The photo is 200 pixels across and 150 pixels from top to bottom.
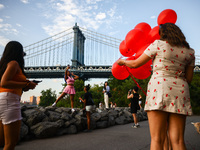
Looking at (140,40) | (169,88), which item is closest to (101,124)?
(140,40)

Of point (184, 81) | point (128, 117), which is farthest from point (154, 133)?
point (128, 117)

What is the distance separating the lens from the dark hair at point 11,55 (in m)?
1.71

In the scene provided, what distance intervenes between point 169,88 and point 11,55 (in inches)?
65.3

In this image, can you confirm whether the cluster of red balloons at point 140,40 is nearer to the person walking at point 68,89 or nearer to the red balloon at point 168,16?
the red balloon at point 168,16

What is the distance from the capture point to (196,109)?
19.2 meters

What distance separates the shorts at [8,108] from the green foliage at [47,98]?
2129 inches

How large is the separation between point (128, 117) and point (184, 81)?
790cm

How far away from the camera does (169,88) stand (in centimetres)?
152

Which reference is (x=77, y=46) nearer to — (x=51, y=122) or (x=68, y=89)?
(x=68, y=89)

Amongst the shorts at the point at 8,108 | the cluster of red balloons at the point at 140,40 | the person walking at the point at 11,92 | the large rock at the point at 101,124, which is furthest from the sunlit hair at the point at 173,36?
the large rock at the point at 101,124

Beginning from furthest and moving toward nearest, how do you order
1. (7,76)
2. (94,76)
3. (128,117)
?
(94,76) → (128,117) → (7,76)

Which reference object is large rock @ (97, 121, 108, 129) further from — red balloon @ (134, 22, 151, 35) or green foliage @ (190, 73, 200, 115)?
green foliage @ (190, 73, 200, 115)

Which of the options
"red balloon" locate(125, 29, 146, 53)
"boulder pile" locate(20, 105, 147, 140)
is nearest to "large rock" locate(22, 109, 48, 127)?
"boulder pile" locate(20, 105, 147, 140)

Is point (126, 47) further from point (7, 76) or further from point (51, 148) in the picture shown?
point (51, 148)
